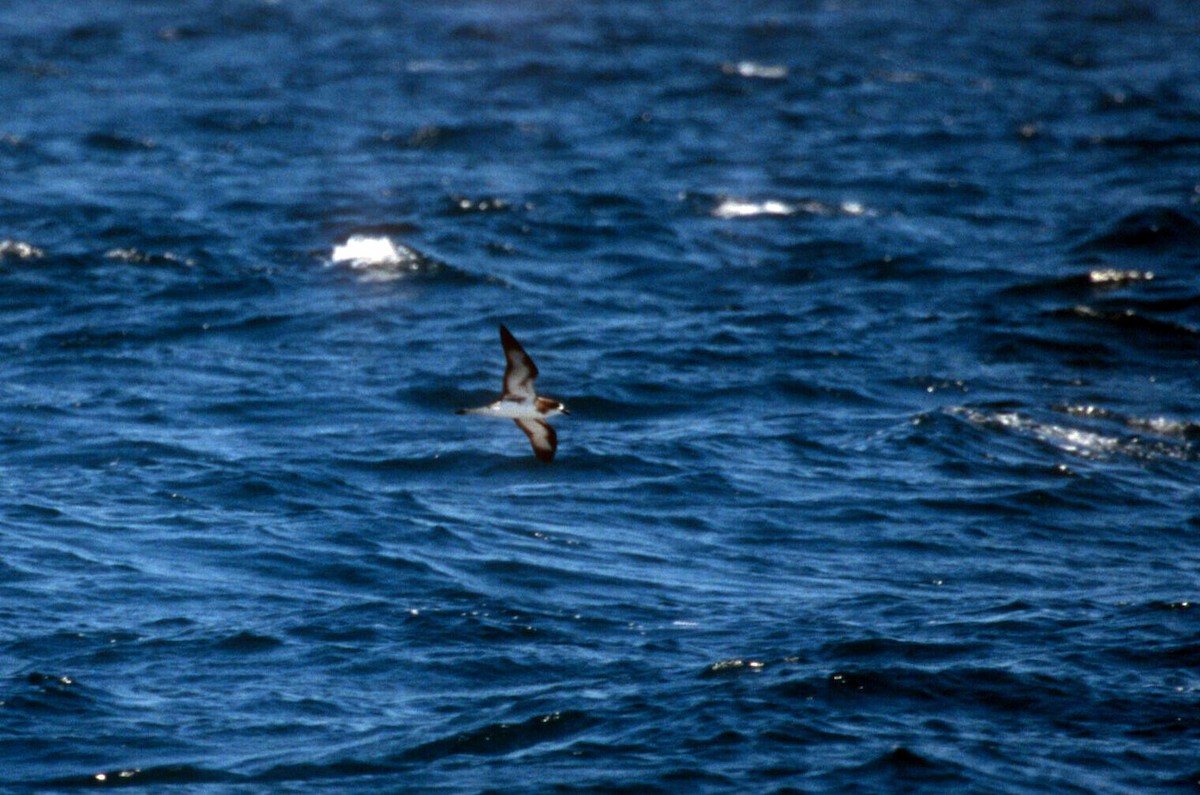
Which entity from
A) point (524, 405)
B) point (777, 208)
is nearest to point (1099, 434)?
point (524, 405)

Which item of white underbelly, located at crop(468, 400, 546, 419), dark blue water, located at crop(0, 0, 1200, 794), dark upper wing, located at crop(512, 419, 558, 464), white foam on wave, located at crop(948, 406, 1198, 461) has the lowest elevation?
white foam on wave, located at crop(948, 406, 1198, 461)

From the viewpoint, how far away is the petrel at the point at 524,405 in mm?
14395

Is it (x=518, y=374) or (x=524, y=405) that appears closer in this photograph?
(x=518, y=374)

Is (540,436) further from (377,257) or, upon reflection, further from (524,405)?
(377,257)

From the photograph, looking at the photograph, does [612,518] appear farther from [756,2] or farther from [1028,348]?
[756,2]

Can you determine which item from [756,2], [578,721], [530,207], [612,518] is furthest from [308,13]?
[578,721]

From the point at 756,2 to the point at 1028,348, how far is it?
1272 inches

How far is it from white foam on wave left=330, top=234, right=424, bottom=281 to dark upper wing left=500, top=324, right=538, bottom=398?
1096 cm

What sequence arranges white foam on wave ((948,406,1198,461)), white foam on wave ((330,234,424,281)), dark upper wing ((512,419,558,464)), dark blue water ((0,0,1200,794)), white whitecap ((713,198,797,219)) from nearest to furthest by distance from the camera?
dark blue water ((0,0,1200,794)) → dark upper wing ((512,419,558,464)) → white foam on wave ((948,406,1198,461)) → white foam on wave ((330,234,424,281)) → white whitecap ((713,198,797,219))

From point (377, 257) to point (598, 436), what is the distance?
764 centimetres

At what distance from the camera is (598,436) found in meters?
20.1

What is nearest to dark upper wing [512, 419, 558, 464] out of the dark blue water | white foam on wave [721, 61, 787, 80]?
the dark blue water

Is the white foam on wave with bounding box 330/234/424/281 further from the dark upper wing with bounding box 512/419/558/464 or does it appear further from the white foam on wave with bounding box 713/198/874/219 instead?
the dark upper wing with bounding box 512/419/558/464

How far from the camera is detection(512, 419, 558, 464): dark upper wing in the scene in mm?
16125
